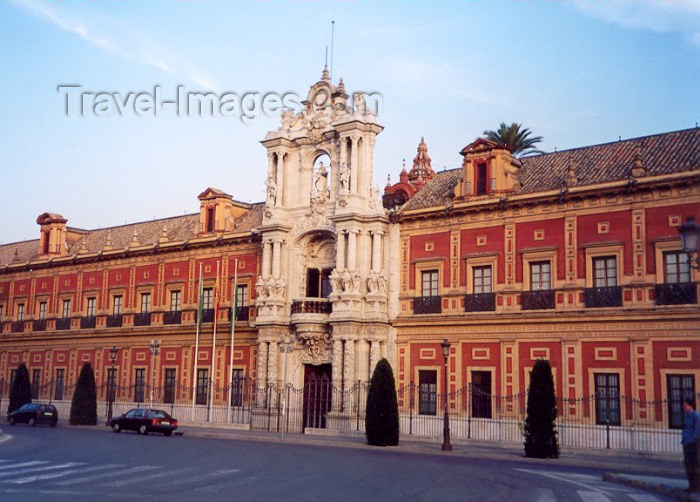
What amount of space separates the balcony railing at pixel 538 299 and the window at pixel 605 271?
1690 mm

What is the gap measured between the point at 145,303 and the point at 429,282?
719 inches

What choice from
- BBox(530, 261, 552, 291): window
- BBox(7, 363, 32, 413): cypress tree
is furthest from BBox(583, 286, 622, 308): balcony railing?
BBox(7, 363, 32, 413): cypress tree

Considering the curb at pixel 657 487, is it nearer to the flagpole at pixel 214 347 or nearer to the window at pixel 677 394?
the window at pixel 677 394

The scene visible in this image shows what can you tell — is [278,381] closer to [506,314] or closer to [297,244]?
[297,244]

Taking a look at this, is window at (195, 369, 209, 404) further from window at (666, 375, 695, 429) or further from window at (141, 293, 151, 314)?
window at (666, 375, 695, 429)

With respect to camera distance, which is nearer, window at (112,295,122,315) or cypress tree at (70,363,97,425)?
cypress tree at (70,363,97,425)

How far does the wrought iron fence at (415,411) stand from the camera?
2661 cm

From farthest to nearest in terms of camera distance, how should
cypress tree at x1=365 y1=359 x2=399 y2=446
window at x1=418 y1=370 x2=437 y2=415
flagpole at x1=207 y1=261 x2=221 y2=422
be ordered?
flagpole at x1=207 y1=261 x2=221 y2=422, window at x1=418 y1=370 x2=437 y2=415, cypress tree at x1=365 y1=359 x2=399 y2=446

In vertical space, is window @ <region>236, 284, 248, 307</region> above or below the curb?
above

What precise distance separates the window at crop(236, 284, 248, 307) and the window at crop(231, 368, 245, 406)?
3.20 m

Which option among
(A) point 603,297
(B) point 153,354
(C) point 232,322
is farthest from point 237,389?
(A) point 603,297

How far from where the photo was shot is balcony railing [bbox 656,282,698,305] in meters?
26.3

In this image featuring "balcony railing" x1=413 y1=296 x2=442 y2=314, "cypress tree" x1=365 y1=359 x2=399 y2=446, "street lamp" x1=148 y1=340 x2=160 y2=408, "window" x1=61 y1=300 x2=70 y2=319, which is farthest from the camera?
"window" x1=61 y1=300 x2=70 y2=319

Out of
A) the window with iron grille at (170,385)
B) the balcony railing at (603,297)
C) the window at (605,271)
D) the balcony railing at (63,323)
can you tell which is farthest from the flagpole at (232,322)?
the window at (605,271)
